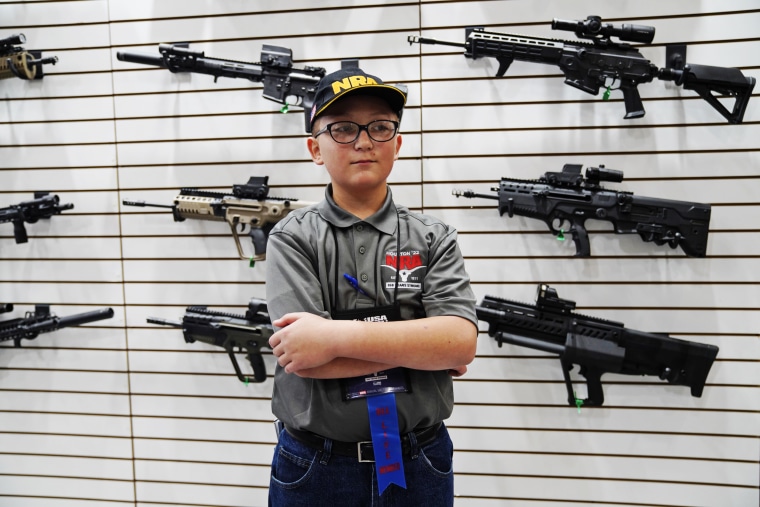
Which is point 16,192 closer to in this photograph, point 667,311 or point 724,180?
point 667,311

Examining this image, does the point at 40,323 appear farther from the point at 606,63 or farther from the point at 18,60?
the point at 606,63

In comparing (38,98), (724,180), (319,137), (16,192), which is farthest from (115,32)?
(724,180)

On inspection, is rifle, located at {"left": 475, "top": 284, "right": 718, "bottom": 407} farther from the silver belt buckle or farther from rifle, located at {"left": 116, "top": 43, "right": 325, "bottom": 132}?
rifle, located at {"left": 116, "top": 43, "right": 325, "bottom": 132}

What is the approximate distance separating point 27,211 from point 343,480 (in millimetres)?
2477

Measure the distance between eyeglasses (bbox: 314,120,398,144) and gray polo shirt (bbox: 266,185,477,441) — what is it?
0.67 ft

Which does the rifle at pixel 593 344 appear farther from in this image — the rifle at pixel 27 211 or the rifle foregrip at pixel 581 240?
the rifle at pixel 27 211

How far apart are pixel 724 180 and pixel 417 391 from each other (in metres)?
2.06

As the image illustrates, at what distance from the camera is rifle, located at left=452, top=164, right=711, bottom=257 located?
2354 mm

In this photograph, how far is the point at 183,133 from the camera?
9.05ft

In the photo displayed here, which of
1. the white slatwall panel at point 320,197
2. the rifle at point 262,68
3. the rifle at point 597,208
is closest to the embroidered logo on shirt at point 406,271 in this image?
the rifle at point 597,208

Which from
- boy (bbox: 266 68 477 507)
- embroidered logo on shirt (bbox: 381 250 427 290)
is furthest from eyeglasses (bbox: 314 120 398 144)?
embroidered logo on shirt (bbox: 381 250 427 290)

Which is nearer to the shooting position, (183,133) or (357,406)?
(357,406)

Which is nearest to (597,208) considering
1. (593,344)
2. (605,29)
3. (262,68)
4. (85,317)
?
(593,344)

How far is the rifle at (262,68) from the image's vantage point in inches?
97.6
